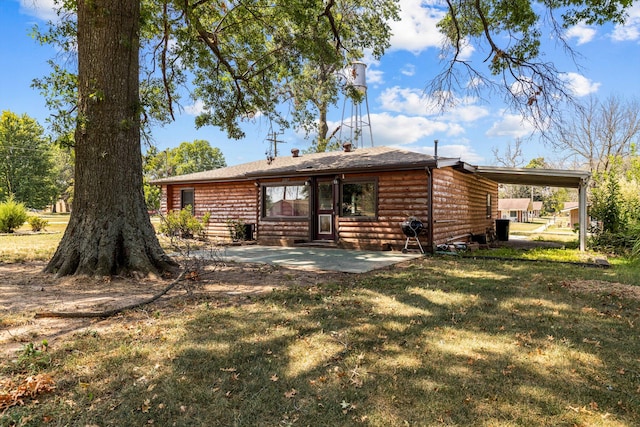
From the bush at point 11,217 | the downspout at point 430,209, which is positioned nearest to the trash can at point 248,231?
the downspout at point 430,209

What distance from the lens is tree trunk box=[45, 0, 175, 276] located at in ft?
21.1

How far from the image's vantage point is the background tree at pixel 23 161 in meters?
37.2

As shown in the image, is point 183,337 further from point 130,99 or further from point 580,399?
point 130,99

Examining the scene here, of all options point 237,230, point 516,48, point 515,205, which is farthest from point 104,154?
point 515,205

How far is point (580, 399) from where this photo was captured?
8.38 ft

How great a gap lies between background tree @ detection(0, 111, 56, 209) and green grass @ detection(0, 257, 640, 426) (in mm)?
42752

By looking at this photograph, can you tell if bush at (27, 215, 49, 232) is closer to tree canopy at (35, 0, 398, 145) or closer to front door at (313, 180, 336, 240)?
tree canopy at (35, 0, 398, 145)

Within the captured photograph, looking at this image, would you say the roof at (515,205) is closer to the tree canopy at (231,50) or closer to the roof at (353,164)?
the roof at (353,164)

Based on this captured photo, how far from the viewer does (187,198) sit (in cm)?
1698

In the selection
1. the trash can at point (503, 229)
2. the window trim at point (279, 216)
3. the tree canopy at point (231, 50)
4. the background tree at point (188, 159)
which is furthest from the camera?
the background tree at point (188, 159)

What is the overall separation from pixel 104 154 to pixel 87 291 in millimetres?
2439

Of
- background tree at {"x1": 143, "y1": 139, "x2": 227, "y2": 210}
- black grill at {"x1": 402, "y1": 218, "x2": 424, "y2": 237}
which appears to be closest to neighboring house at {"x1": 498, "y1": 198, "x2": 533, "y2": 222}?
black grill at {"x1": 402, "y1": 218, "x2": 424, "y2": 237}

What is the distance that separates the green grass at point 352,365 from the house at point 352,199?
5874 millimetres

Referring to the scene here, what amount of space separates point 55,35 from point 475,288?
1003cm
